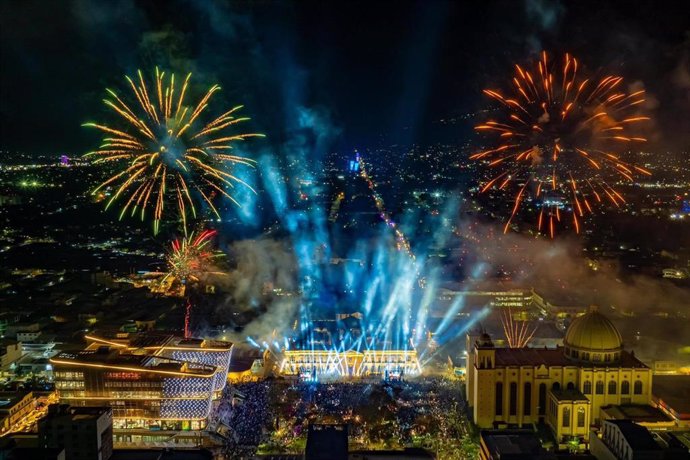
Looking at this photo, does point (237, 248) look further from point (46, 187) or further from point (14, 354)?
point (46, 187)

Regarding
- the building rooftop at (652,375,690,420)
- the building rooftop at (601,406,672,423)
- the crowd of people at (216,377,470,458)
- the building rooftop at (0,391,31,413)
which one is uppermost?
the building rooftop at (652,375,690,420)

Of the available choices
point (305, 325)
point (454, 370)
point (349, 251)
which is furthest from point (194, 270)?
point (454, 370)

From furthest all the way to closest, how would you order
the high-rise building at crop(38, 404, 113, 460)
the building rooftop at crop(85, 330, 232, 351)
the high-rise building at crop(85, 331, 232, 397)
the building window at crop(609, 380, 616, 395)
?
the building rooftop at crop(85, 330, 232, 351) < the high-rise building at crop(85, 331, 232, 397) < the building window at crop(609, 380, 616, 395) < the high-rise building at crop(38, 404, 113, 460)

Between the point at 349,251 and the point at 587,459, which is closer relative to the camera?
the point at 587,459

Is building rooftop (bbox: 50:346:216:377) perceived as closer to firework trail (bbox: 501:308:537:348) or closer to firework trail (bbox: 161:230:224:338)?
firework trail (bbox: 161:230:224:338)

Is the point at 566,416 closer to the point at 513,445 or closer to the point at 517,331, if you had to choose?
the point at 513,445

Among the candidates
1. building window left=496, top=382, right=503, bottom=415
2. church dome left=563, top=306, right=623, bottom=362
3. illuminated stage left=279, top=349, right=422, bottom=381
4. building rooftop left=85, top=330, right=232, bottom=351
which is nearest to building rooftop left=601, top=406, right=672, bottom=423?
church dome left=563, top=306, right=623, bottom=362

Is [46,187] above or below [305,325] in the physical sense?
above

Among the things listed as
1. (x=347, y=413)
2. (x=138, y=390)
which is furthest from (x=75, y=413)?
(x=347, y=413)
